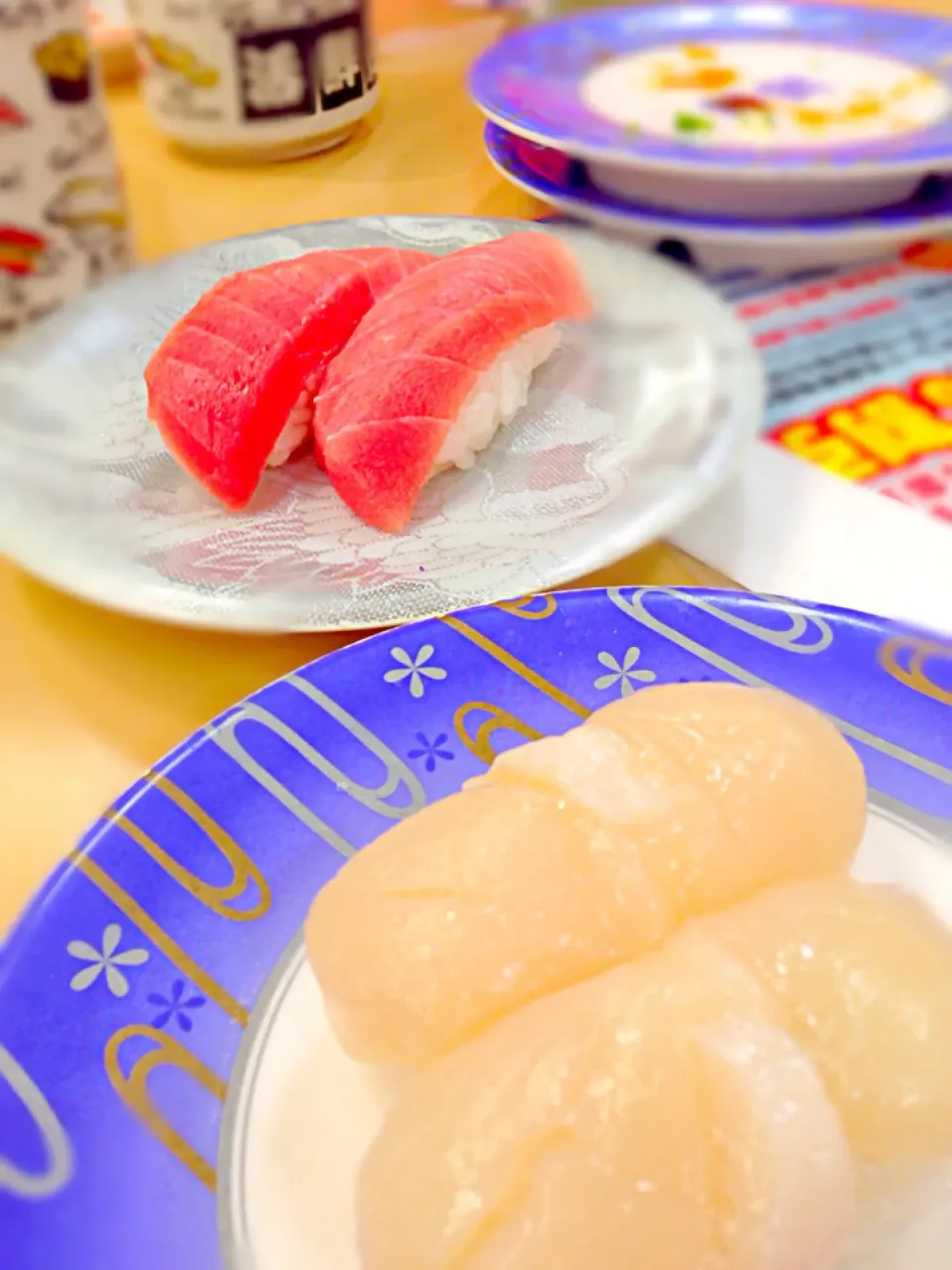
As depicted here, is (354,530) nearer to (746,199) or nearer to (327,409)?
(327,409)

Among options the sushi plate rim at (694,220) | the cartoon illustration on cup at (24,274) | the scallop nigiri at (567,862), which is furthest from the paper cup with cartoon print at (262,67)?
the scallop nigiri at (567,862)

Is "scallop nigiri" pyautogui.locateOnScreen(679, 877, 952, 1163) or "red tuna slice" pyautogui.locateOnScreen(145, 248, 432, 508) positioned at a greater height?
"red tuna slice" pyautogui.locateOnScreen(145, 248, 432, 508)

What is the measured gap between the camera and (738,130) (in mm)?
935

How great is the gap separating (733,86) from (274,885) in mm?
935

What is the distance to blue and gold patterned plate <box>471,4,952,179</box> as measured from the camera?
803mm

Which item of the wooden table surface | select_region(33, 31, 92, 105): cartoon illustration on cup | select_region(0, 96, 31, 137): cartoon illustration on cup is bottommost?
the wooden table surface

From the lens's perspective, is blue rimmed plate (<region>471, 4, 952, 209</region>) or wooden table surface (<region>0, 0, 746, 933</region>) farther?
blue rimmed plate (<region>471, 4, 952, 209</region>)

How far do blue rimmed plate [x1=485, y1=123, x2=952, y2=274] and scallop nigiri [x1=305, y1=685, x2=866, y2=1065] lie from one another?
55 centimetres

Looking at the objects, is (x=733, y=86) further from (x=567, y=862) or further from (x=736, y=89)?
(x=567, y=862)

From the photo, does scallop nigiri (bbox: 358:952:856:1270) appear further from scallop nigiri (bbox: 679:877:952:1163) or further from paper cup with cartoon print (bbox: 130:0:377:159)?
paper cup with cartoon print (bbox: 130:0:377:159)

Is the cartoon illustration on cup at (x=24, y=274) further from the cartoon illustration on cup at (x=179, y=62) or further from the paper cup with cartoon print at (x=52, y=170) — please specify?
the cartoon illustration on cup at (x=179, y=62)

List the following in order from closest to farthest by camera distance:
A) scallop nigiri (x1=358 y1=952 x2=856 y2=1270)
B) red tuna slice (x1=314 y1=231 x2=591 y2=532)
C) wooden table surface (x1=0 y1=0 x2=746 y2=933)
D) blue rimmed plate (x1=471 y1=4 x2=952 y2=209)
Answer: scallop nigiri (x1=358 y1=952 x2=856 y2=1270), wooden table surface (x1=0 y1=0 x2=746 y2=933), red tuna slice (x1=314 y1=231 x2=591 y2=532), blue rimmed plate (x1=471 y1=4 x2=952 y2=209)

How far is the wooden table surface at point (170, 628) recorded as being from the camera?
1.64ft

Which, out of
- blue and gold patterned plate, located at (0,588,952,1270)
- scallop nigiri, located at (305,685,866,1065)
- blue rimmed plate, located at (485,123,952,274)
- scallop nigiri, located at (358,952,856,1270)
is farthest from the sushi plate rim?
scallop nigiri, located at (358,952,856,1270)
